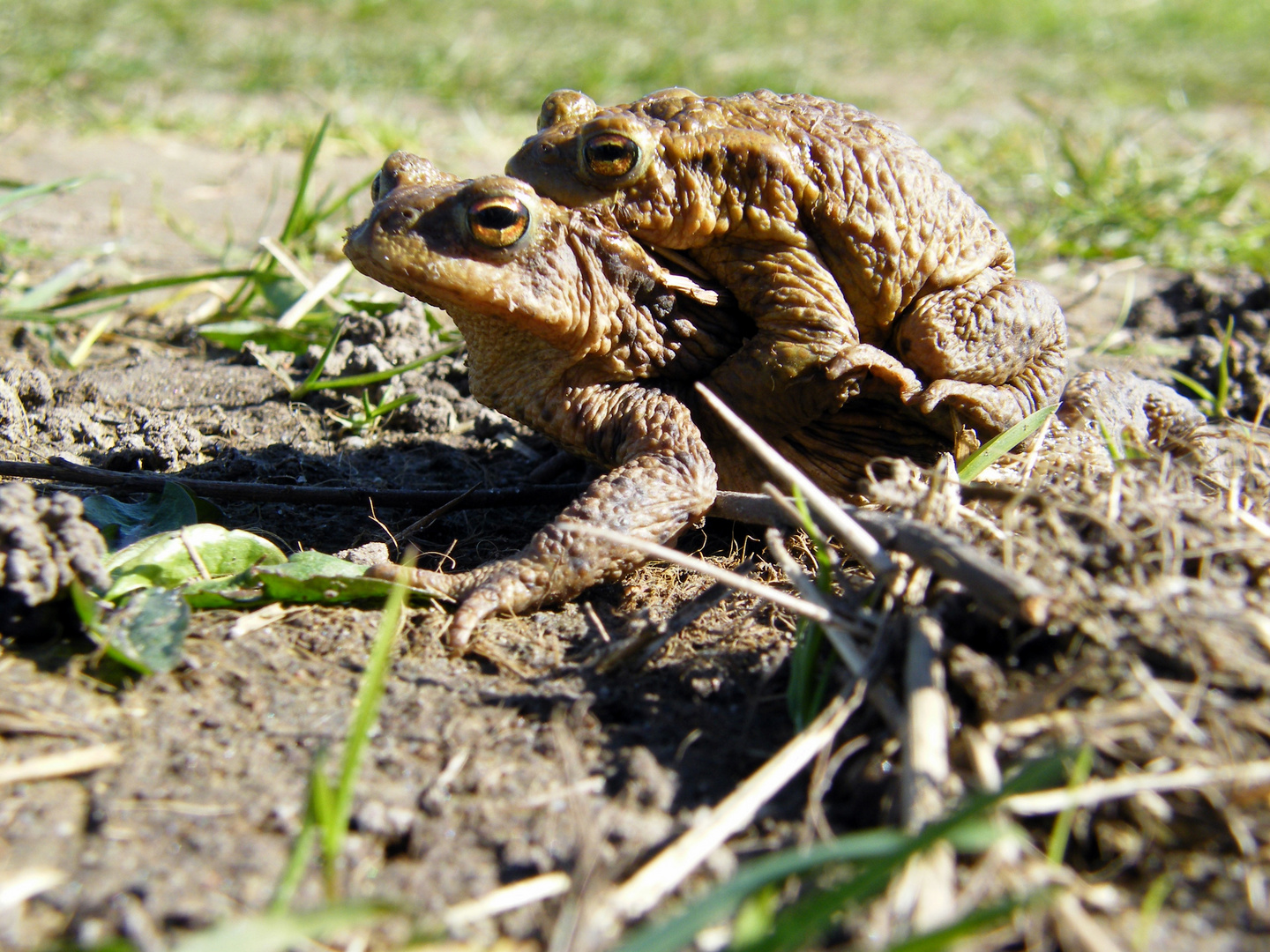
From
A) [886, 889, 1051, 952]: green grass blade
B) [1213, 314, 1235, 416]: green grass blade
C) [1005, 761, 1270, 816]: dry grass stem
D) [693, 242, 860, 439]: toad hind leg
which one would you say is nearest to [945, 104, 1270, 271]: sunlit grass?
[1213, 314, 1235, 416]: green grass blade

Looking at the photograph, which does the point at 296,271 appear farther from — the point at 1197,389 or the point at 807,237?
the point at 1197,389

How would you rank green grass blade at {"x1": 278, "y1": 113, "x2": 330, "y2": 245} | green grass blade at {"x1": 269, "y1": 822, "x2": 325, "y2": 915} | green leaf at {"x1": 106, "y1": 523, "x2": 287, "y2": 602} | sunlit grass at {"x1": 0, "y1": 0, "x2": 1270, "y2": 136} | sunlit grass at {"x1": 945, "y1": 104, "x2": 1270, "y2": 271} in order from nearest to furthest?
1. green grass blade at {"x1": 269, "y1": 822, "x2": 325, "y2": 915}
2. green leaf at {"x1": 106, "y1": 523, "x2": 287, "y2": 602}
3. green grass blade at {"x1": 278, "y1": 113, "x2": 330, "y2": 245}
4. sunlit grass at {"x1": 945, "y1": 104, "x2": 1270, "y2": 271}
5. sunlit grass at {"x1": 0, "y1": 0, "x2": 1270, "y2": 136}

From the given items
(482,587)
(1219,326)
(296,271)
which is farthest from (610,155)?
(1219,326)

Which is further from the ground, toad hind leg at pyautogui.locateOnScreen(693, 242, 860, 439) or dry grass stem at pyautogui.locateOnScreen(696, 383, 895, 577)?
toad hind leg at pyautogui.locateOnScreen(693, 242, 860, 439)

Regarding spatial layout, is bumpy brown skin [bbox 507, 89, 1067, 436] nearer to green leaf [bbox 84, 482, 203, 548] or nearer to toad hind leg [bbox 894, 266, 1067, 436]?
toad hind leg [bbox 894, 266, 1067, 436]

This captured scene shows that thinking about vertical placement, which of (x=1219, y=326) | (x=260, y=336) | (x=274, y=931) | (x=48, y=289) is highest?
(x=48, y=289)

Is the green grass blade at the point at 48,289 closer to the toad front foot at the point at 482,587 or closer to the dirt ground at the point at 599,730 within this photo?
the dirt ground at the point at 599,730

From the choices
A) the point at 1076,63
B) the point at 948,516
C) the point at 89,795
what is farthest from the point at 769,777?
the point at 1076,63

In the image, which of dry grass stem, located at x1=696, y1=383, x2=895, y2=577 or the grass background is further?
the grass background

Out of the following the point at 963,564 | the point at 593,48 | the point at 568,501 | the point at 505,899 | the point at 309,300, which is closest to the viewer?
the point at 505,899
